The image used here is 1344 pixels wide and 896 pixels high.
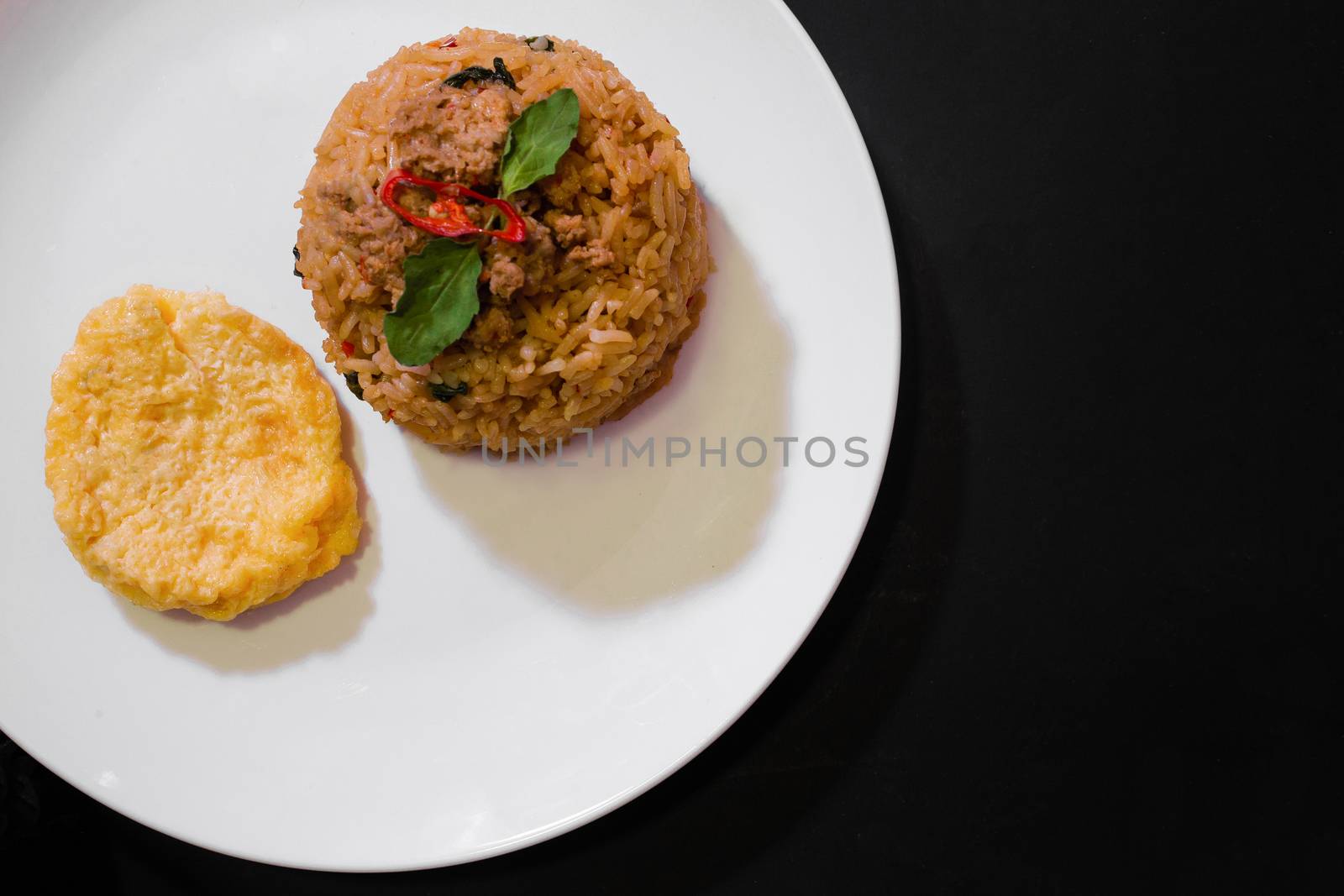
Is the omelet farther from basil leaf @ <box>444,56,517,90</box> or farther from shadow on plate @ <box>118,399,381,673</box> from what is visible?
basil leaf @ <box>444,56,517,90</box>

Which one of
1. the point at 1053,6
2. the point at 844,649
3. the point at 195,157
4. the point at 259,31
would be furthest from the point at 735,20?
the point at 844,649

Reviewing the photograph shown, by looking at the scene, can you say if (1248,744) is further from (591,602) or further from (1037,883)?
(591,602)

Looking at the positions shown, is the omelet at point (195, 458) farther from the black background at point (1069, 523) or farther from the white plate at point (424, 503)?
the black background at point (1069, 523)

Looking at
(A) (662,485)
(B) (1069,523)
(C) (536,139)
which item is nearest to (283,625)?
(A) (662,485)

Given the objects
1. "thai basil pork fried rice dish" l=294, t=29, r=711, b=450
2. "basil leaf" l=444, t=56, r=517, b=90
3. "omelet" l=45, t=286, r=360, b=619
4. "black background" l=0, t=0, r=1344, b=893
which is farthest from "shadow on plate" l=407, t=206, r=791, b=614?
"basil leaf" l=444, t=56, r=517, b=90

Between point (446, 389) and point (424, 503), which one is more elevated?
point (446, 389)

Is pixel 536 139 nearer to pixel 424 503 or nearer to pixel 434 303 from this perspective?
pixel 434 303

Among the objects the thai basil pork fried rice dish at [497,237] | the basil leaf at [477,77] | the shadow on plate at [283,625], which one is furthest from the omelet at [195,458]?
the basil leaf at [477,77]
